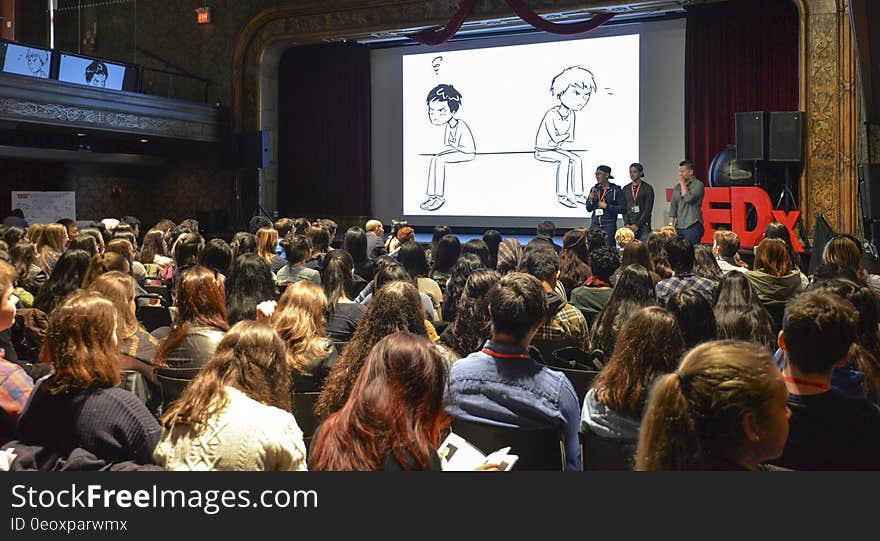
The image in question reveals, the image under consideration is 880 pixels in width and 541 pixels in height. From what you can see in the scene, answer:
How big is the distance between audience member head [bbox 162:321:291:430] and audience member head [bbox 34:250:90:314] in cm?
236

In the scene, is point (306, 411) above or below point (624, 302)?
below

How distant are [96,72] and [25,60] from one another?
1.17 m

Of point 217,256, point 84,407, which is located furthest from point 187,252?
point 84,407

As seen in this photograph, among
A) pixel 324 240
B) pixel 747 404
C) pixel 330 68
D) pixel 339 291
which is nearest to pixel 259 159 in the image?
pixel 330 68

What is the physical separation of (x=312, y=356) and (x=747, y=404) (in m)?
1.95

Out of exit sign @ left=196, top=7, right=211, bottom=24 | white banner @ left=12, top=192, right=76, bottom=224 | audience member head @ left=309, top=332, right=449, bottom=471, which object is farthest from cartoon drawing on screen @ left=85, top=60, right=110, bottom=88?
audience member head @ left=309, top=332, right=449, bottom=471

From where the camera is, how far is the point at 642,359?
94.4 inches

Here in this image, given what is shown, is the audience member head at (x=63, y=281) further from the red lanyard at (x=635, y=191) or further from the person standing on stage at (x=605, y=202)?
the red lanyard at (x=635, y=191)

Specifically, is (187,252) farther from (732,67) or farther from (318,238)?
(732,67)

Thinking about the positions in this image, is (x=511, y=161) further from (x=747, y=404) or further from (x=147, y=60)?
(x=747, y=404)

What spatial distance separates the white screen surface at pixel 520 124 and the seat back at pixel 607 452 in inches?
388

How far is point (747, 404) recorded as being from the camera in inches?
57.8

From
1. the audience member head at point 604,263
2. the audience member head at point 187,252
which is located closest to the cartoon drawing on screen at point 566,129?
the audience member head at point 187,252

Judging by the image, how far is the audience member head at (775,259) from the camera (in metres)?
4.82
